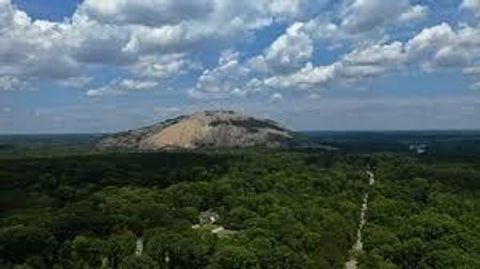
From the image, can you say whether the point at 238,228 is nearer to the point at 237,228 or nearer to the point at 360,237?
the point at 237,228

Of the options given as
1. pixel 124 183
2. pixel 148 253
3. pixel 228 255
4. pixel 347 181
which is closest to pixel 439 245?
pixel 228 255

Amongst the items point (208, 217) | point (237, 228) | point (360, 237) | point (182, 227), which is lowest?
point (360, 237)

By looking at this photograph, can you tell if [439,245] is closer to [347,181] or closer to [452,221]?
[452,221]

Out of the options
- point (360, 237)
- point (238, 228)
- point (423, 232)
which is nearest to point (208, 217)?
point (238, 228)

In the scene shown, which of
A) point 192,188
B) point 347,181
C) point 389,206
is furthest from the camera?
point 347,181

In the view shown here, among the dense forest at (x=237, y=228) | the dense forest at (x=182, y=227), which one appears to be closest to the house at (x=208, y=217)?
the dense forest at (x=237, y=228)

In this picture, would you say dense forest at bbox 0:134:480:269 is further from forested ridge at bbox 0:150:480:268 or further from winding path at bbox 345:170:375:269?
winding path at bbox 345:170:375:269

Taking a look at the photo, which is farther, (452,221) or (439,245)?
(452,221)

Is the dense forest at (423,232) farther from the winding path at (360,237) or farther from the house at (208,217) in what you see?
the house at (208,217)
